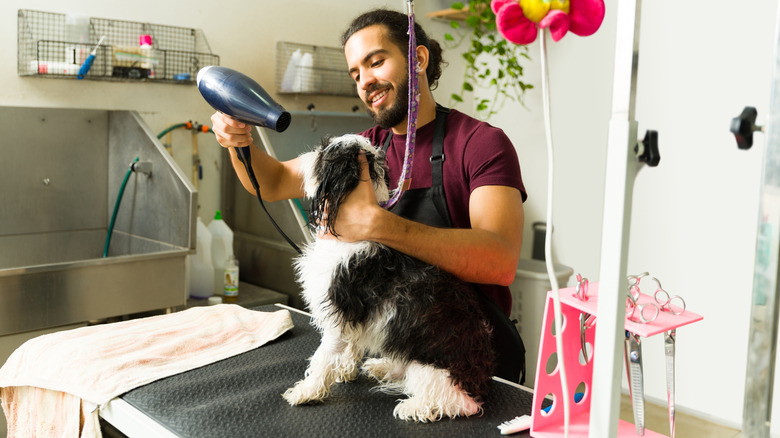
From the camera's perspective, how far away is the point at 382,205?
1.29 metres

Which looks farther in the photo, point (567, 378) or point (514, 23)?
point (567, 378)

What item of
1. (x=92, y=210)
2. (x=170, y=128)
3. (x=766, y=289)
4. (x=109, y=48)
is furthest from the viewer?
(x=170, y=128)

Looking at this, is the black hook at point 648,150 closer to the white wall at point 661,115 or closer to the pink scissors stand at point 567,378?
the pink scissors stand at point 567,378

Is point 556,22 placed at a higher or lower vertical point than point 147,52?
lower

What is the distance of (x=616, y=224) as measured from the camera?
0.74 meters

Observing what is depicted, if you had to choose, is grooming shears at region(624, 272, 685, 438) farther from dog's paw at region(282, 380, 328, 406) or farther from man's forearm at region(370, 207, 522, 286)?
dog's paw at region(282, 380, 328, 406)

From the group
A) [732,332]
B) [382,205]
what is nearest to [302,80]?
[382,205]

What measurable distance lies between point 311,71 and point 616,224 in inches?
111

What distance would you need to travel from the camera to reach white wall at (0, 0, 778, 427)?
290 centimetres

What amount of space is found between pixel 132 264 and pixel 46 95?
38.2 inches

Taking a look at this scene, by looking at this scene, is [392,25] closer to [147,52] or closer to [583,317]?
[583,317]

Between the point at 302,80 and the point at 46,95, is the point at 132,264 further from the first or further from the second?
the point at 302,80

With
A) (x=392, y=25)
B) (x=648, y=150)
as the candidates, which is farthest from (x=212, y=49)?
(x=648, y=150)

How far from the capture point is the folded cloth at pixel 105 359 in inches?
50.3
